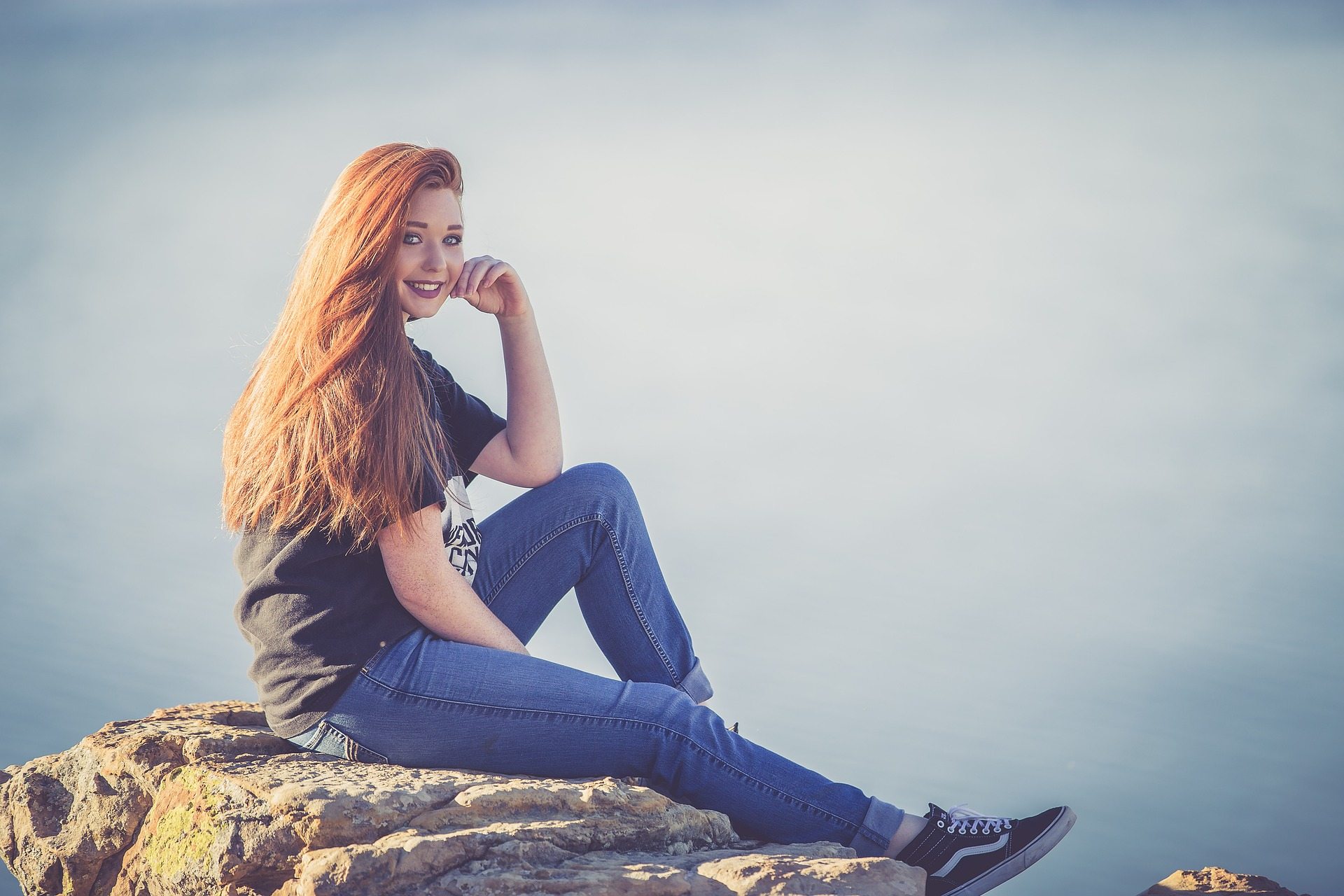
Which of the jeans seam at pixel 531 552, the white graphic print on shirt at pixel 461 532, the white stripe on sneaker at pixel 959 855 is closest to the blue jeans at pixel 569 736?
the white stripe on sneaker at pixel 959 855

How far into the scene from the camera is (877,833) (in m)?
2.28

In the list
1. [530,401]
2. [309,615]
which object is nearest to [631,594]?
[530,401]

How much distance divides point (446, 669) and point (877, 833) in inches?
35.0

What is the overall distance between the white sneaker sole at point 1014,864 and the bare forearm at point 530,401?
1.25 meters

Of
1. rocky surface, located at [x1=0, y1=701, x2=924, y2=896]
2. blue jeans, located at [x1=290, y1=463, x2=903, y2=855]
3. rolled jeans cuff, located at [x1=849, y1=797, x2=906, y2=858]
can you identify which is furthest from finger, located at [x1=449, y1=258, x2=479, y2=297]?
rolled jeans cuff, located at [x1=849, y1=797, x2=906, y2=858]

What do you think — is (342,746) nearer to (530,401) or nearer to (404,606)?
(404,606)

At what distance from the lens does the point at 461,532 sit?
8.13 ft

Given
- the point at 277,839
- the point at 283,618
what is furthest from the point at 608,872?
the point at 283,618

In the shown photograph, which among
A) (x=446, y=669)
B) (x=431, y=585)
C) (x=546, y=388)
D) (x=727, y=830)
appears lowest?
(x=727, y=830)

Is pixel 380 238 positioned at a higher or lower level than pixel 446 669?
higher

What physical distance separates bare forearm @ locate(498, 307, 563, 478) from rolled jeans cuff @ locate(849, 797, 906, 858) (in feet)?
3.39

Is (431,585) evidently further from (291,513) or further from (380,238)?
(380,238)

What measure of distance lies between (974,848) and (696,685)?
69 centimetres

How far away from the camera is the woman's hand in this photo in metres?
2.60
